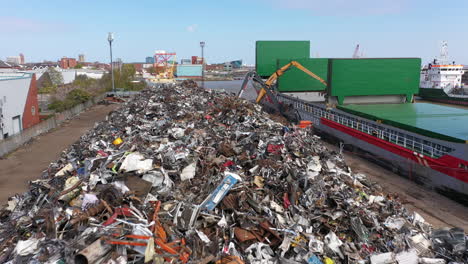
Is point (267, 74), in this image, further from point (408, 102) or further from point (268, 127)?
point (268, 127)

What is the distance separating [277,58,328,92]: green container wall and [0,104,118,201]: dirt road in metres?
19.0

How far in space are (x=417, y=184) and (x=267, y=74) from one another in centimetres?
2558

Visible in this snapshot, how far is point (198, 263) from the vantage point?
249 inches

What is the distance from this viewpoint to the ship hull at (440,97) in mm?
44875

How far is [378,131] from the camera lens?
65.8 ft

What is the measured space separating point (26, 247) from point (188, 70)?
152 meters

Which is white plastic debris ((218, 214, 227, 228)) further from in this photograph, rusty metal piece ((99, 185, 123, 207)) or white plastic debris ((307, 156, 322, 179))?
white plastic debris ((307, 156, 322, 179))

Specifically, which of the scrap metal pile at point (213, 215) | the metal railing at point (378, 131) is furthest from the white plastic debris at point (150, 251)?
the metal railing at point (378, 131)

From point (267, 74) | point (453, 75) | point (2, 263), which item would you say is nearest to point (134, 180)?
point (2, 263)

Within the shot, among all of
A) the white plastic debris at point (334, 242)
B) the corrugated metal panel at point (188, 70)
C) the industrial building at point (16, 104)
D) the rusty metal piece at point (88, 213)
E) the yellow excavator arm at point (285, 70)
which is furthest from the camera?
the corrugated metal panel at point (188, 70)

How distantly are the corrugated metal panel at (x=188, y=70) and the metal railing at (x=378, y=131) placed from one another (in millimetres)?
126319

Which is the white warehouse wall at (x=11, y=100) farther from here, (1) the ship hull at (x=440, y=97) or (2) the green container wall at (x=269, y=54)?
(1) the ship hull at (x=440, y=97)

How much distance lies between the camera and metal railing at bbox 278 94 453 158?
16375mm

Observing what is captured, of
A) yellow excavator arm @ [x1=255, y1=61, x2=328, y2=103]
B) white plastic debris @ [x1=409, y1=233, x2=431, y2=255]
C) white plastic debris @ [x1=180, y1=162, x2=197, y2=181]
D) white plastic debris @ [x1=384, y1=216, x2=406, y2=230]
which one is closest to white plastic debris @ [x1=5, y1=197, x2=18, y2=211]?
white plastic debris @ [x1=180, y1=162, x2=197, y2=181]
